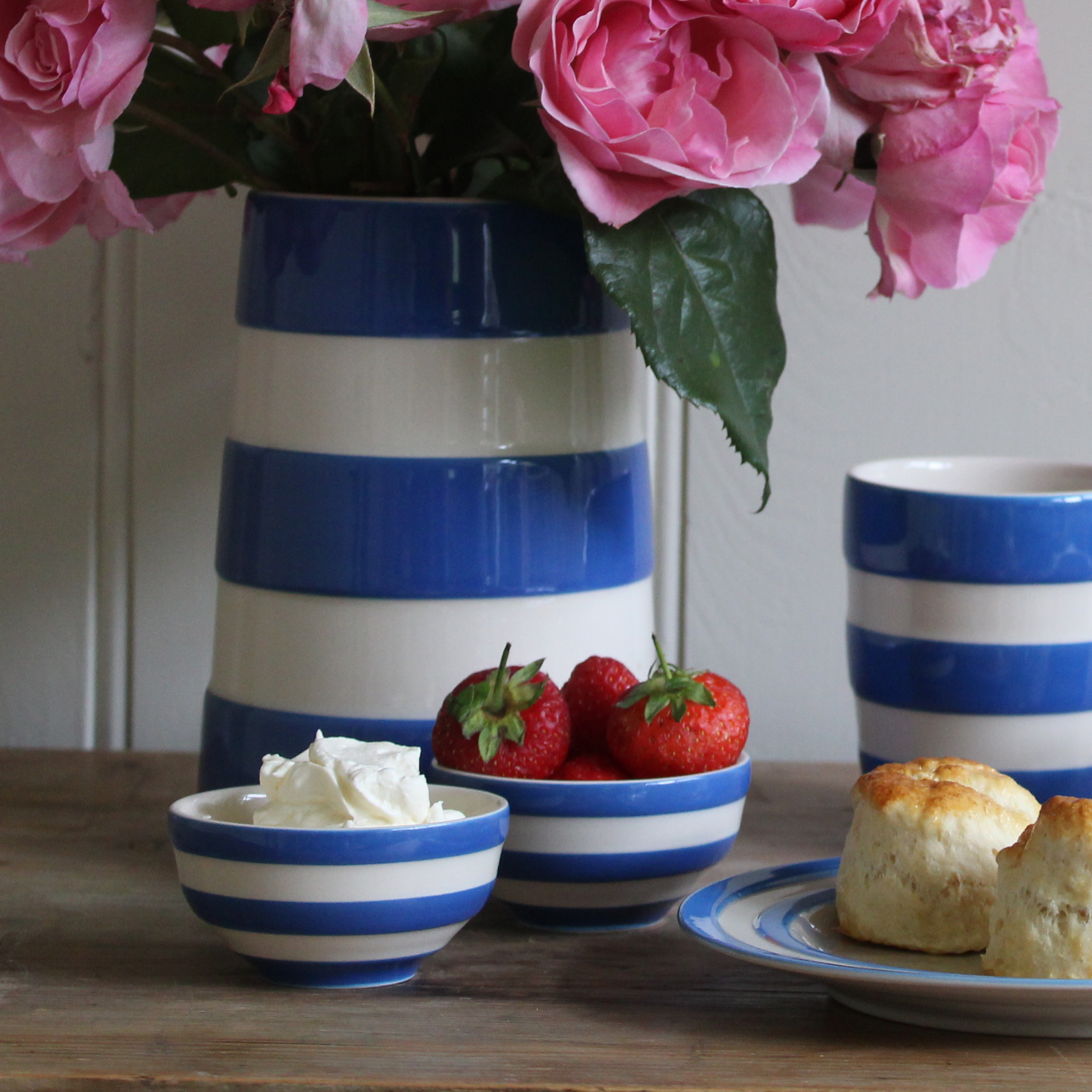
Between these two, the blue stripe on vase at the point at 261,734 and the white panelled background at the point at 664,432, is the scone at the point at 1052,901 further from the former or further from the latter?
the white panelled background at the point at 664,432

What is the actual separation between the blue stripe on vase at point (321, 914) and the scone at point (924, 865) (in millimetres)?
149

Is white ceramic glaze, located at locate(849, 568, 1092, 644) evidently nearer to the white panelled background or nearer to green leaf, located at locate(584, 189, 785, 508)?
green leaf, located at locate(584, 189, 785, 508)

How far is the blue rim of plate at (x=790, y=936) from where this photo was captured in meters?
0.46

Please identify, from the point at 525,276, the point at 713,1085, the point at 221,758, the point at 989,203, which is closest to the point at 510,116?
the point at 525,276

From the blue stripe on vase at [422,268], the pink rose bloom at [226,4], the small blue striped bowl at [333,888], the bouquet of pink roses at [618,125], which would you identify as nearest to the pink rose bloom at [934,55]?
the bouquet of pink roses at [618,125]

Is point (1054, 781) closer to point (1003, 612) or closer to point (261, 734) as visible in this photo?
point (1003, 612)

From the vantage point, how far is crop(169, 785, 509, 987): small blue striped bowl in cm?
→ 50

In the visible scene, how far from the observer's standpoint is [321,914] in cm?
50

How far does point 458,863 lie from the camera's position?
1.69ft

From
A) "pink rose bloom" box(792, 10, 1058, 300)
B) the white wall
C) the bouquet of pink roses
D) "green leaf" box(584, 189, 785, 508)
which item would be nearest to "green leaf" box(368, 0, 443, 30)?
the bouquet of pink roses

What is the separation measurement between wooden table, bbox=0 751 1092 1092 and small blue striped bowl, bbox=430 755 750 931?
0.06 feet

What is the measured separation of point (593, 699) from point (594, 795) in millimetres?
59

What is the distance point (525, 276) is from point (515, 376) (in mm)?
44

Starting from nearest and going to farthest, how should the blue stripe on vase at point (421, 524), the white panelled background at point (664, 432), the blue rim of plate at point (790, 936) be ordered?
the blue rim of plate at point (790, 936)
the blue stripe on vase at point (421, 524)
the white panelled background at point (664, 432)
